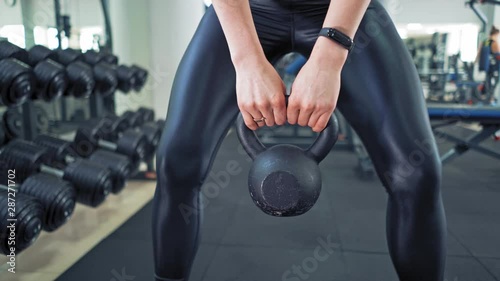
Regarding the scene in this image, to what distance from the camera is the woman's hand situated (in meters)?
0.57

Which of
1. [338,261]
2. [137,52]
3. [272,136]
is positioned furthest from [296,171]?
[272,136]

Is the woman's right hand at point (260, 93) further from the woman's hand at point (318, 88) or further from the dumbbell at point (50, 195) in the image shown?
the dumbbell at point (50, 195)

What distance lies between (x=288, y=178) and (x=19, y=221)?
3.40 ft

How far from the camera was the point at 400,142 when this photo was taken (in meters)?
0.64

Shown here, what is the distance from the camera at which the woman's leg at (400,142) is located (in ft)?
2.09

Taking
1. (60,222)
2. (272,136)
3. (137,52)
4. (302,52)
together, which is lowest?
(272,136)

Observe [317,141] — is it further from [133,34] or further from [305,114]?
[133,34]

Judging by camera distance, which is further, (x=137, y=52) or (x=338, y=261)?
(x=137, y=52)

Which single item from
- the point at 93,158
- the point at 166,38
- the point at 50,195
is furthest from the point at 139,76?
the point at 50,195

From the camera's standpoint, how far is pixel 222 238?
162 cm

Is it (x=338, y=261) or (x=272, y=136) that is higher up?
(x=338, y=261)

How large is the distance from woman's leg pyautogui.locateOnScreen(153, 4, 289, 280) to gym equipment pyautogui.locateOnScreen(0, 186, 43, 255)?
0.70 metres

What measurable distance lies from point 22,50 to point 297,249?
142 centimetres

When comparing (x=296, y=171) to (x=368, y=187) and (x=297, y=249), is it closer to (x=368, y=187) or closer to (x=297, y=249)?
(x=297, y=249)
